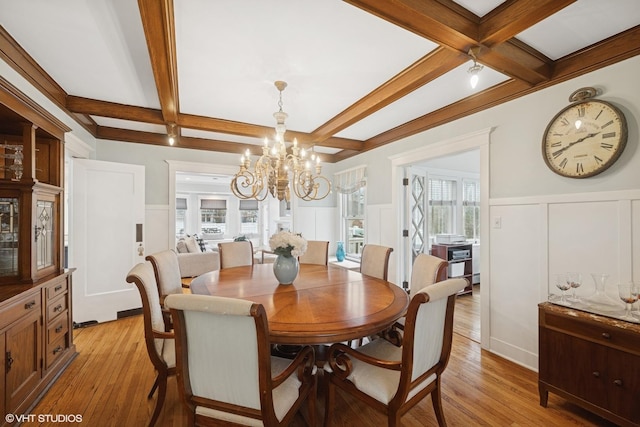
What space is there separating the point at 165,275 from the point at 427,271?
2.08 m

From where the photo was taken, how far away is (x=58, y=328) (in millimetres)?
2391

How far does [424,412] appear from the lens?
1917 mm

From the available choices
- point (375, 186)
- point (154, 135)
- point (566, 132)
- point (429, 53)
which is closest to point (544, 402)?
point (566, 132)

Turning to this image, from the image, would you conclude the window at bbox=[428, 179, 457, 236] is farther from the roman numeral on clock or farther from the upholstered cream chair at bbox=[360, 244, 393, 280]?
the roman numeral on clock

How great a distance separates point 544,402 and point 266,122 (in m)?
3.73

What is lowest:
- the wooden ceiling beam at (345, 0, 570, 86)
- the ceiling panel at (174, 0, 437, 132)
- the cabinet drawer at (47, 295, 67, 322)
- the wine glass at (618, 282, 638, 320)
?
the cabinet drawer at (47, 295, 67, 322)

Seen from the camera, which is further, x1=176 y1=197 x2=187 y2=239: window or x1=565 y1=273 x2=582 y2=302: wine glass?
x1=176 y1=197 x2=187 y2=239: window

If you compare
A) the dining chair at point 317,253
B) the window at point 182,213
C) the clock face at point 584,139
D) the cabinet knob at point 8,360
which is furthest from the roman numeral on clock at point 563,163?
the window at point 182,213

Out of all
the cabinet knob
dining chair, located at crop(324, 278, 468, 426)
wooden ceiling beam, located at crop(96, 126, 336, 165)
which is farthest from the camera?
wooden ceiling beam, located at crop(96, 126, 336, 165)

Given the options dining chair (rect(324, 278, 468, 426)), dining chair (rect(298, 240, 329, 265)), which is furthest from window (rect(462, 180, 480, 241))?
dining chair (rect(324, 278, 468, 426))

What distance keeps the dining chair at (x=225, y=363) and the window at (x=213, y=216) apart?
333 inches

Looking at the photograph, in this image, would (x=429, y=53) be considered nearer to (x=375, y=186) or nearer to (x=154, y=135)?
(x=375, y=186)

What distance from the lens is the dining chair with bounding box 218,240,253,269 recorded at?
3271 millimetres

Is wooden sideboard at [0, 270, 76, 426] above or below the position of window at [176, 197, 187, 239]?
below
